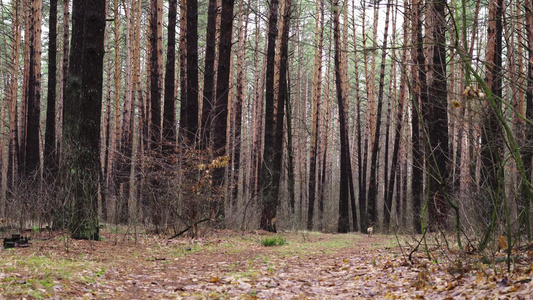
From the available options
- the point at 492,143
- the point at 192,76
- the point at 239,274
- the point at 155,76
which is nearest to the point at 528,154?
the point at 492,143

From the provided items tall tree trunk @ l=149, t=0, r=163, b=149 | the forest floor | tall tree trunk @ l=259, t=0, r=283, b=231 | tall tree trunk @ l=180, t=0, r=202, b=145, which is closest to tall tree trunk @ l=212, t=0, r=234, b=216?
tall tree trunk @ l=180, t=0, r=202, b=145

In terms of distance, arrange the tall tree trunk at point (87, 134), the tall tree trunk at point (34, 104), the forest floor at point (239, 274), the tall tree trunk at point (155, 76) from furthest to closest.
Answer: the tall tree trunk at point (34, 104)
the tall tree trunk at point (155, 76)
the tall tree trunk at point (87, 134)
the forest floor at point (239, 274)

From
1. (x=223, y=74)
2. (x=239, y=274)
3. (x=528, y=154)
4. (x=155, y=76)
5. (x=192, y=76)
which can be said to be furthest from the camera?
(x=155, y=76)

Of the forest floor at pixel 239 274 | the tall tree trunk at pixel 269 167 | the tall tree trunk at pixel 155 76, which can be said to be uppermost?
the tall tree trunk at pixel 155 76

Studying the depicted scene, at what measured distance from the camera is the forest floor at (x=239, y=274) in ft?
14.4

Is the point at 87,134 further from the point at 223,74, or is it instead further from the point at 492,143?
the point at 492,143

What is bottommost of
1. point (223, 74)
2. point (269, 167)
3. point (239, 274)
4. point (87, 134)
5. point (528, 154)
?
point (239, 274)

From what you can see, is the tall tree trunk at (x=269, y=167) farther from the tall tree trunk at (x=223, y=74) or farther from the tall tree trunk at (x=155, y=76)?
the tall tree trunk at (x=155, y=76)

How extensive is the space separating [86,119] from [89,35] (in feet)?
4.57

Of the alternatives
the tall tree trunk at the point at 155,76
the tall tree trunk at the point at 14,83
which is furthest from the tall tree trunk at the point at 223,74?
the tall tree trunk at the point at 14,83

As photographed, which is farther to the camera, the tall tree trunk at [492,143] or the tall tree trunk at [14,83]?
the tall tree trunk at [14,83]

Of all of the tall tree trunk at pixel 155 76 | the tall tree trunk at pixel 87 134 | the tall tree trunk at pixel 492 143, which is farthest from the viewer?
the tall tree trunk at pixel 155 76

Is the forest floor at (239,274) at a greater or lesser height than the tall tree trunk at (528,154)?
lesser

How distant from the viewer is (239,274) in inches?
235
